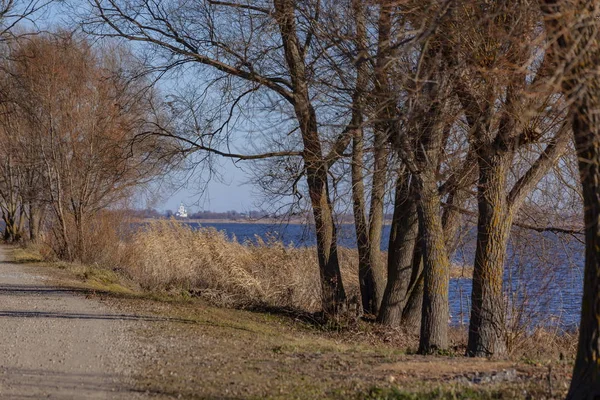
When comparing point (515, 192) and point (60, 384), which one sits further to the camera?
point (515, 192)

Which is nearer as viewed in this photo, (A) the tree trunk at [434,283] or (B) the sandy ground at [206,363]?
(B) the sandy ground at [206,363]

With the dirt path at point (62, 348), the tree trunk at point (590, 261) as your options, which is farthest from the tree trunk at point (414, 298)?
the tree trunk at point (590, 261)

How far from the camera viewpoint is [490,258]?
34.0ft

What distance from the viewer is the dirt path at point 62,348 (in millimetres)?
7750

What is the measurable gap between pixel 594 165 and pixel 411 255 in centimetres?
928

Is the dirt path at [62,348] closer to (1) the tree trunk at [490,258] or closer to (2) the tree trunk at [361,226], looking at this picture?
(2) the tree trunk at [361,226]

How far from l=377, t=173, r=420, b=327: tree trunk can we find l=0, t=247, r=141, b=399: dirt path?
5239 millimetres

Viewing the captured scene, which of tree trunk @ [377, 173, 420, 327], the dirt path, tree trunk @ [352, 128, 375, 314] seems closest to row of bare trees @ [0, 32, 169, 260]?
the dirt path

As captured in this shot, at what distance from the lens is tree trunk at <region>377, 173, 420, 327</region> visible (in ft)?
48.7

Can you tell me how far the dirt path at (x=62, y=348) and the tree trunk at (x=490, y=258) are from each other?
4876mm

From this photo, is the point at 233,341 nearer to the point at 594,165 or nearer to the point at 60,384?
the point at 60,384

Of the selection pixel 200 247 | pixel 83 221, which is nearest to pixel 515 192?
pixel 200 247

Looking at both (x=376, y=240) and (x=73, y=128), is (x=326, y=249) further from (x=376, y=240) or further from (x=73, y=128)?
(x=73, y=128)

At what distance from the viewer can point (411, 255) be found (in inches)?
589
